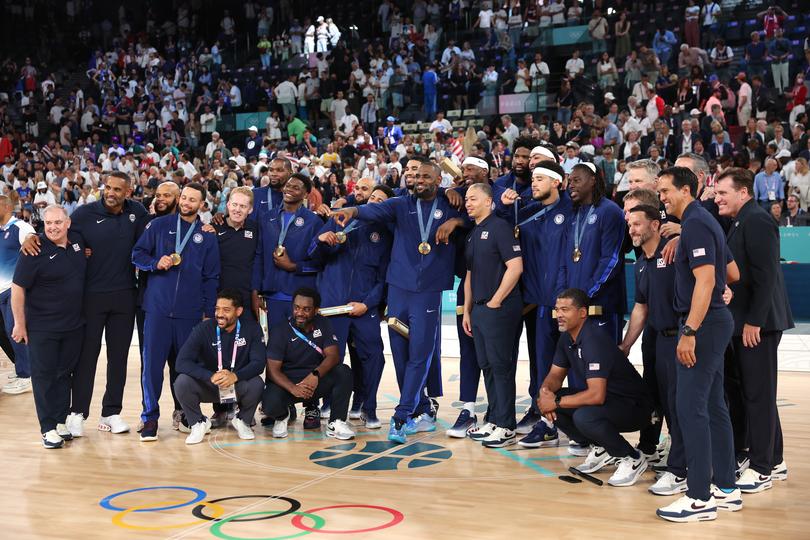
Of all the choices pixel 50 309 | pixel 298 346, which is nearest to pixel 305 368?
pixel 298 346

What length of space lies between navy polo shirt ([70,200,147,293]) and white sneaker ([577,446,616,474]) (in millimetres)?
3660

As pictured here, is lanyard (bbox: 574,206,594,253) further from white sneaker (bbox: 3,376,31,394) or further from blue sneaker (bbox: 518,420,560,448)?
white sneaker (bbox: 3,376,31,394)

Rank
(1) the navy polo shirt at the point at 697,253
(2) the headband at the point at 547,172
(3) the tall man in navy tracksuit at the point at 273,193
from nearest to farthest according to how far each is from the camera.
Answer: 1. (1) the navy polo shirt at the point at 697,253
2. (2) the headband at the point at 547,172
3. (3) the tall man in navy tracksuit at the point at 273,193

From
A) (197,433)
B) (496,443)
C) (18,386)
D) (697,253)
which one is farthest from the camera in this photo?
(18,386)

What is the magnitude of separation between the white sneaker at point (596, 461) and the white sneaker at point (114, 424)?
3.57m

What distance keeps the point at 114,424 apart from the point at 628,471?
13.0 ft

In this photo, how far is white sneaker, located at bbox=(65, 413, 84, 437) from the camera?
7434 millimetres

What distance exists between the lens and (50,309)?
7.05 meters

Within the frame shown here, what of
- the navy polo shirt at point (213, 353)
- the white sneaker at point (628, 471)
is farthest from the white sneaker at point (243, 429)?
the white sneaker at point (628, 471)

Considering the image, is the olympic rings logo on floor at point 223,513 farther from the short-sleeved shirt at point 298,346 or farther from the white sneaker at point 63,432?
the short-sleeved shirt at point 298,346

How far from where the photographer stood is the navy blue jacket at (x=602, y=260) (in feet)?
21.7

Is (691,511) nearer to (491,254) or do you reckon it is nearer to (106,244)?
(491,254)

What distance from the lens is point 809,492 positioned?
576 centimetres

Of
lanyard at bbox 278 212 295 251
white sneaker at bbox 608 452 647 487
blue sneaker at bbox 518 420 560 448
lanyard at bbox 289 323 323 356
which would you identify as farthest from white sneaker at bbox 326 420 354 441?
white sneaker at bbox 608 452 647 487
